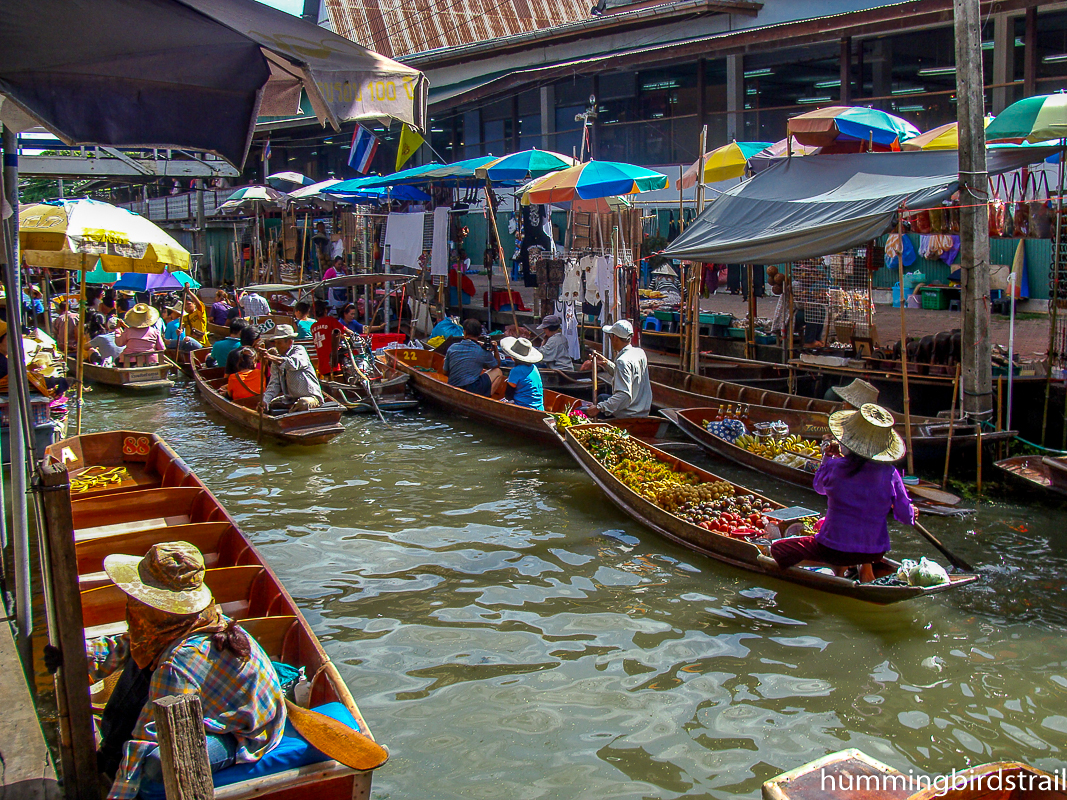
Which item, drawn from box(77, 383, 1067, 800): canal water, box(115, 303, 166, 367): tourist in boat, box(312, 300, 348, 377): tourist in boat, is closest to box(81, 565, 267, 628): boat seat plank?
box(77, 383, 1067, 800): canal water

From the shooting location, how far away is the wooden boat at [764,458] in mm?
8492

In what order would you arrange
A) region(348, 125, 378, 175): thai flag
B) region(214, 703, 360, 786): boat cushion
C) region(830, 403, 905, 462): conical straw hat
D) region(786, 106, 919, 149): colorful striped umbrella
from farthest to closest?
region(348, 125, 378, 175): thai flag
region(786, 106, 919, 149): colorful striped umbrella
region(830, 403, 905, 462): conical straw hat
region(214, 703, 360, 786): boat cushion

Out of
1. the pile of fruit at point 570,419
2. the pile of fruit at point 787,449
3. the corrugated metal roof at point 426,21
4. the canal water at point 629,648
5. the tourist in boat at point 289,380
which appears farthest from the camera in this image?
the corrugated metal roof at point 426,21

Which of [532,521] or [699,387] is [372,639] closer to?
[532,521]

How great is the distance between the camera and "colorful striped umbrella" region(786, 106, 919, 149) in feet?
35.8

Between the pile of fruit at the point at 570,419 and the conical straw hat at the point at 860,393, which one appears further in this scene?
the pile of fruit at the point at 570,419

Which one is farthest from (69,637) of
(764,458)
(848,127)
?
(848,127)

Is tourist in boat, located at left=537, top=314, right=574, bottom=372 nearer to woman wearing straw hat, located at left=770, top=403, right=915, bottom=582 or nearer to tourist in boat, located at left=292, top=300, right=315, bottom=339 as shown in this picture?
tourist in boat, located at left=292, top=300, right=315, bottom=339

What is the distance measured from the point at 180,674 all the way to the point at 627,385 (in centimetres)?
758

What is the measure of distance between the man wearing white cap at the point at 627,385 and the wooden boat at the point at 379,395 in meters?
4.09

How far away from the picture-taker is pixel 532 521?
354 inches

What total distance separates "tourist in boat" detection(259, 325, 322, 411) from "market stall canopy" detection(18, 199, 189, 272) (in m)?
2.73

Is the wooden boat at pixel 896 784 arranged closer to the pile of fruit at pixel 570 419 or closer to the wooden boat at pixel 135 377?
the pile of fruit at pixel 570 419

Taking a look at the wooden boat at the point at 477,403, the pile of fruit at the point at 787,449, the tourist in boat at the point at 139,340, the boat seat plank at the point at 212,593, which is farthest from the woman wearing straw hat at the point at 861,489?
the tourist in boat at the point at 139,340
